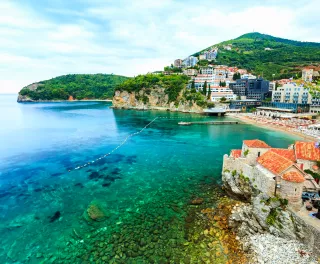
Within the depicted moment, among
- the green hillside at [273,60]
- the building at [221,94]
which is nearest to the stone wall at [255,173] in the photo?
the building at [221,94]

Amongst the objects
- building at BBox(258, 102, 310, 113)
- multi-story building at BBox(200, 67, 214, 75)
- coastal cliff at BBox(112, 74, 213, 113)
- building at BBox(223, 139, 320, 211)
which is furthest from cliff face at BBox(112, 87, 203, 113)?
building at BBox(223, 139, 320, 211)

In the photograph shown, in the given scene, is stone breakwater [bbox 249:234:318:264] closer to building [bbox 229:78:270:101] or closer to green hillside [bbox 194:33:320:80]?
building [bbox 229:78:270:101]

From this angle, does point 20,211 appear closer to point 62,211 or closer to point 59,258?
point 62,211

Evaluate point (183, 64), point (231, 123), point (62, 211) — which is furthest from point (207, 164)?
point (183, 64)

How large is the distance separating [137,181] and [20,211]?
10.4m

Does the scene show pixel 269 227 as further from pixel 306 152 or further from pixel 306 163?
pixel 306 152

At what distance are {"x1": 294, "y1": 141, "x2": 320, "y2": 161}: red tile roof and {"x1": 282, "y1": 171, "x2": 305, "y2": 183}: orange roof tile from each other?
3985 millimetres

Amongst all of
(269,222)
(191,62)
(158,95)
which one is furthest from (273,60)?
(269,222)

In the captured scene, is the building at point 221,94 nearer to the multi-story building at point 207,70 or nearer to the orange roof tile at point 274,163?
the multi-story building at point 207,70

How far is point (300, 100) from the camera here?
70.1m

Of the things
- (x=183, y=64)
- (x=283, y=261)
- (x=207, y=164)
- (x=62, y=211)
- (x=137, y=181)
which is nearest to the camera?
(x=283, y=261)

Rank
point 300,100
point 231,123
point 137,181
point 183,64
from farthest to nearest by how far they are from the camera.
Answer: point 183,64 < point 300,100 < point 231,123 < point 137,181

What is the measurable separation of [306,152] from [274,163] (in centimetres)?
443

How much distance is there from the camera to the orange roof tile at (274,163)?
13545mm
